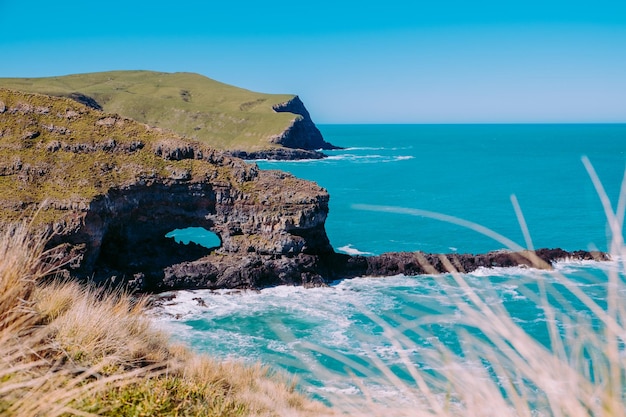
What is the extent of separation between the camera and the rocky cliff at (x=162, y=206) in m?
33.3

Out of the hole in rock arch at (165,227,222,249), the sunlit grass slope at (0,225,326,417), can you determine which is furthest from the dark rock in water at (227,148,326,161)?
the sunlit grass slope at (0,225,326,417)

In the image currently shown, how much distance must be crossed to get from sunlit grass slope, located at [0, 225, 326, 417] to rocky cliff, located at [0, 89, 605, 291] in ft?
90.6

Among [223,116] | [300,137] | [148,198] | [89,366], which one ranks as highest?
[223,116]

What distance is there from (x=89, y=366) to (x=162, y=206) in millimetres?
34326

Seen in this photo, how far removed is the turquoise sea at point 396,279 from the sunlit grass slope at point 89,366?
1035mm

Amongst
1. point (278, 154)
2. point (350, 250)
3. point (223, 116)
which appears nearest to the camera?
point (350, 250)

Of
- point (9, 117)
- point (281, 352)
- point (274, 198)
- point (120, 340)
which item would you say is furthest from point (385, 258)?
point (120, 340)

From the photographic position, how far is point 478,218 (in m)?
57.9

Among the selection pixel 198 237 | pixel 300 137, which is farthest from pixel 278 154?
pixel 198 237

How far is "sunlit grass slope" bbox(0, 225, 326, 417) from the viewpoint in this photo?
3354mm

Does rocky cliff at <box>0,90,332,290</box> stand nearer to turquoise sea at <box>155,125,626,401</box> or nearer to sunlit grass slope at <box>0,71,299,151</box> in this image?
turquoise sea at <box>155,125,626,401</box>

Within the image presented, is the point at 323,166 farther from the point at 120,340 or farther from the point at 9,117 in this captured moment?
the point at 120,340

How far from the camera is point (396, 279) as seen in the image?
3769 centimetres

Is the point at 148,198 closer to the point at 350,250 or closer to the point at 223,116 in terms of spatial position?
the point at 350,250
